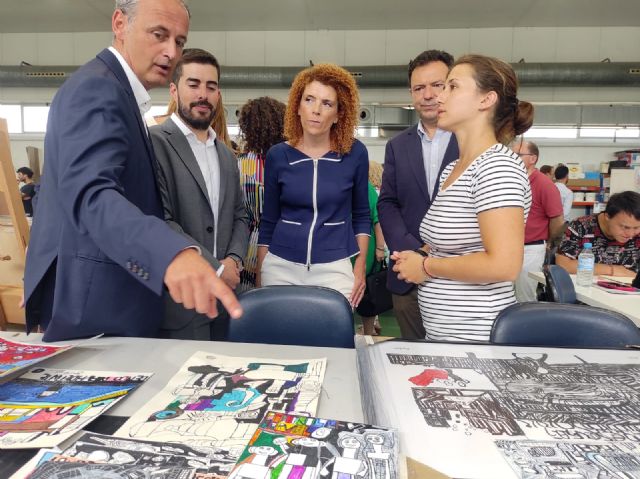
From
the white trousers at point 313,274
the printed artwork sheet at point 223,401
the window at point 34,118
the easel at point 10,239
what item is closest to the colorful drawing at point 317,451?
the printed artwork sheet at point 223,401

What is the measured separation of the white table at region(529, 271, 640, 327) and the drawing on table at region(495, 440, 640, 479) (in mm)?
1596

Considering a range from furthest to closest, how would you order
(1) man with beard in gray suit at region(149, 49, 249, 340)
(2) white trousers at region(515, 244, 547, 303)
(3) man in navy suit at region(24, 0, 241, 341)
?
(2) white trousers at region(515, 244, 547, 303) < (1) man with beard in gray suit at region(149, 49, 249, 340) < (3) man in navy suit at region(24, 0, 241, 341)

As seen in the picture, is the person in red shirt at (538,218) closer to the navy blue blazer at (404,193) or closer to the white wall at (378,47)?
the navy blue blazer at (404,193)

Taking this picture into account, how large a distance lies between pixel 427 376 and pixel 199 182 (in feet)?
4.02

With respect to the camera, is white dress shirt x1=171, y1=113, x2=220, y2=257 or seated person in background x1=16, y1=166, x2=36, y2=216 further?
seated person in background x1=16, y1=166, x2=36, y2=216

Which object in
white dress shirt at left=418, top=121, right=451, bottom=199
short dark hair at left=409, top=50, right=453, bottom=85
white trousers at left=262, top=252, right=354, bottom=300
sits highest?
short dark hair at left=409, top=50, right=453, bottom=85

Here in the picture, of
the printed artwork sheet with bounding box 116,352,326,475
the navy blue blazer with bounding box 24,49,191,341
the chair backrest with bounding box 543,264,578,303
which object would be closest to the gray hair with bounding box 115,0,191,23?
the navy blue blazer with bounding box 24,49,191,341

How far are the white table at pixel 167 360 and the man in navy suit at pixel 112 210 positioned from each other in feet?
0.32

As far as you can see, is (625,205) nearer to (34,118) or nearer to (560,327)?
(560,327)

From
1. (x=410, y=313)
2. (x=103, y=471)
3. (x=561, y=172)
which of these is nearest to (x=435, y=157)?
(x=410, y=313)

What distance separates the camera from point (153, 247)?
33.5 inches

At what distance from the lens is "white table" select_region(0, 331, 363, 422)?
0.87 meters

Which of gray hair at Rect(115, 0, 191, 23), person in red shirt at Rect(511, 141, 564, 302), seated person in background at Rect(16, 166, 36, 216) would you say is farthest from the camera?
seated person in background at Rect(16, 166, 36, 216)

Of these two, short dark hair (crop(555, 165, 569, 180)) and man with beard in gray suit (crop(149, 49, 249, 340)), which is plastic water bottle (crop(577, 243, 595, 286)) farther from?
short dark hair (crop(555, 165, 569, 180))
